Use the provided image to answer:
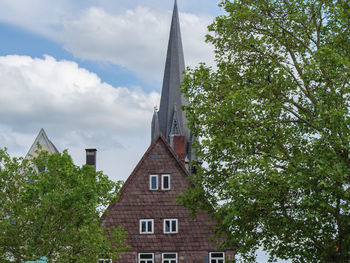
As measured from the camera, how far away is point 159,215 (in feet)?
129

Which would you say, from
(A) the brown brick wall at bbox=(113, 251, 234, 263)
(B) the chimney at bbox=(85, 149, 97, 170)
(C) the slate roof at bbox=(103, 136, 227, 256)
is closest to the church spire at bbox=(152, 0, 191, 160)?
(B) the chimney at bbox=(85, 149, 97, 170)

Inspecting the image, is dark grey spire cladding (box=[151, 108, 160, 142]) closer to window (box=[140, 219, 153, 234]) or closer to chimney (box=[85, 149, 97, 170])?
chimney (box=[85, 149, 97, 170])

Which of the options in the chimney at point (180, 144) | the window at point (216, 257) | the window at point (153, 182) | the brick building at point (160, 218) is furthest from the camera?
the chimney at point (180, 144)

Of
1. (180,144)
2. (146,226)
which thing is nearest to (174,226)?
(146,226)

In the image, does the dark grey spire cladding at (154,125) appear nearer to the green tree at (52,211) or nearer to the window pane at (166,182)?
the window pane at (166,182)

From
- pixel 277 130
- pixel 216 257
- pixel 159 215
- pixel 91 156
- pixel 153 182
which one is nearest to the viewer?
pixel 277 130

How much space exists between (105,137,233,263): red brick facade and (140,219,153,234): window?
208 millimetres

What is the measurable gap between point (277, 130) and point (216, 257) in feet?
60.8

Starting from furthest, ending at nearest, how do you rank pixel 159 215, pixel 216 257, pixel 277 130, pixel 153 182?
1. pixel 153 182
2. pixel 159 215
3. pixel 216 257
4. pixel 277 130

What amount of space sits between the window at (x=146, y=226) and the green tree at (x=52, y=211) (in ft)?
40.5

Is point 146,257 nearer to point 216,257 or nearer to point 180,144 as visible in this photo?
point 216,257

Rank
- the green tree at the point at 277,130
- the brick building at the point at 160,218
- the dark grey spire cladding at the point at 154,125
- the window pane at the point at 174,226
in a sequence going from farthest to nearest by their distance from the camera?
the dark grey spire cladding at the point at 154,125 → the window pane at the point at 174,226 → the brick building at the point at 160,218 → the green tree at the point at 277,130

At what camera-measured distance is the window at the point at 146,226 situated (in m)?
39.1

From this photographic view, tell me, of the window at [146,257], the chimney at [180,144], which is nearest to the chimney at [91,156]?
the window at [146,257]
